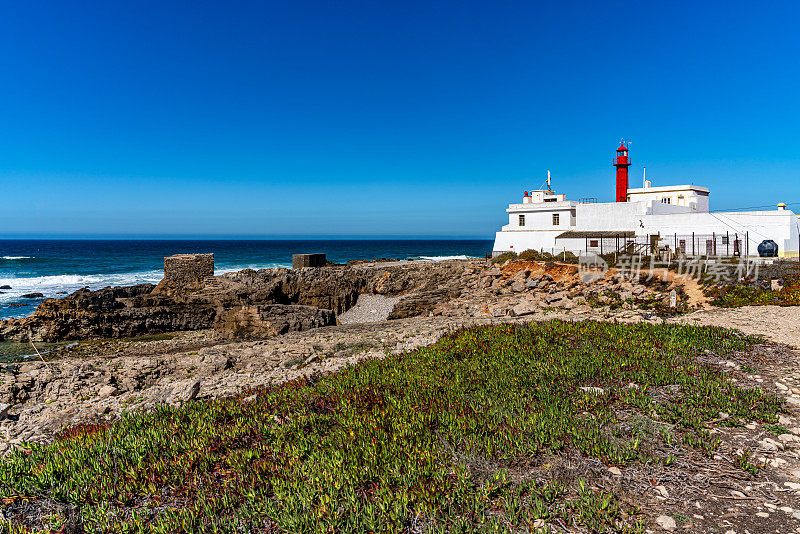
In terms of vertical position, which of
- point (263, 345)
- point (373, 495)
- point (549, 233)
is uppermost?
point (549, 233)

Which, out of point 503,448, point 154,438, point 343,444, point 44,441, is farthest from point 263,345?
point 503,448

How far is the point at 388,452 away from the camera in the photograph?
4816 mm

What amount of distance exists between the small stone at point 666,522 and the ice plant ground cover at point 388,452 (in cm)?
11

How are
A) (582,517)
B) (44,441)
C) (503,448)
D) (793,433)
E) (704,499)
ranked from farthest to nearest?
(44,441), (793,433), (503,448), (704,499), (582,517)

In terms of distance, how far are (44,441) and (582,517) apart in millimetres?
7244

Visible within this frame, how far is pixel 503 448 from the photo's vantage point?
4.84 metres

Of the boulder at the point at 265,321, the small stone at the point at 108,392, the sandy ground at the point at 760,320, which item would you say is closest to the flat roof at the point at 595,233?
the sandy ground at the point at 760,320

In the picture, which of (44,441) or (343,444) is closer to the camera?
(343,444)

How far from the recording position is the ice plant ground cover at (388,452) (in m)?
3.85

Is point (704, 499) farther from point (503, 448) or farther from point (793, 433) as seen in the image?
point (793, 433)

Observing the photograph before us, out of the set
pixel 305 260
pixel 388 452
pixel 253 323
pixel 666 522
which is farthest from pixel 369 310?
pixel 666 522

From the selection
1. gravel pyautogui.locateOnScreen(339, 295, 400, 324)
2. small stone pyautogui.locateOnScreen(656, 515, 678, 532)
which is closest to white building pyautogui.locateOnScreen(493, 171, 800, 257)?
gravel pyautogui.locateOnScreen(339, 295, 400, 324)

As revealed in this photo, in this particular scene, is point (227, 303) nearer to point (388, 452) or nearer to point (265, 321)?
point (265, 321)

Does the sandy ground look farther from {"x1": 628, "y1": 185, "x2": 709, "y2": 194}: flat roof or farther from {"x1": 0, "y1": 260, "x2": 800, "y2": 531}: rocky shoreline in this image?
{"x1": 628, "y1": 185, "x2": 709, "y2": 194}: flat roof
